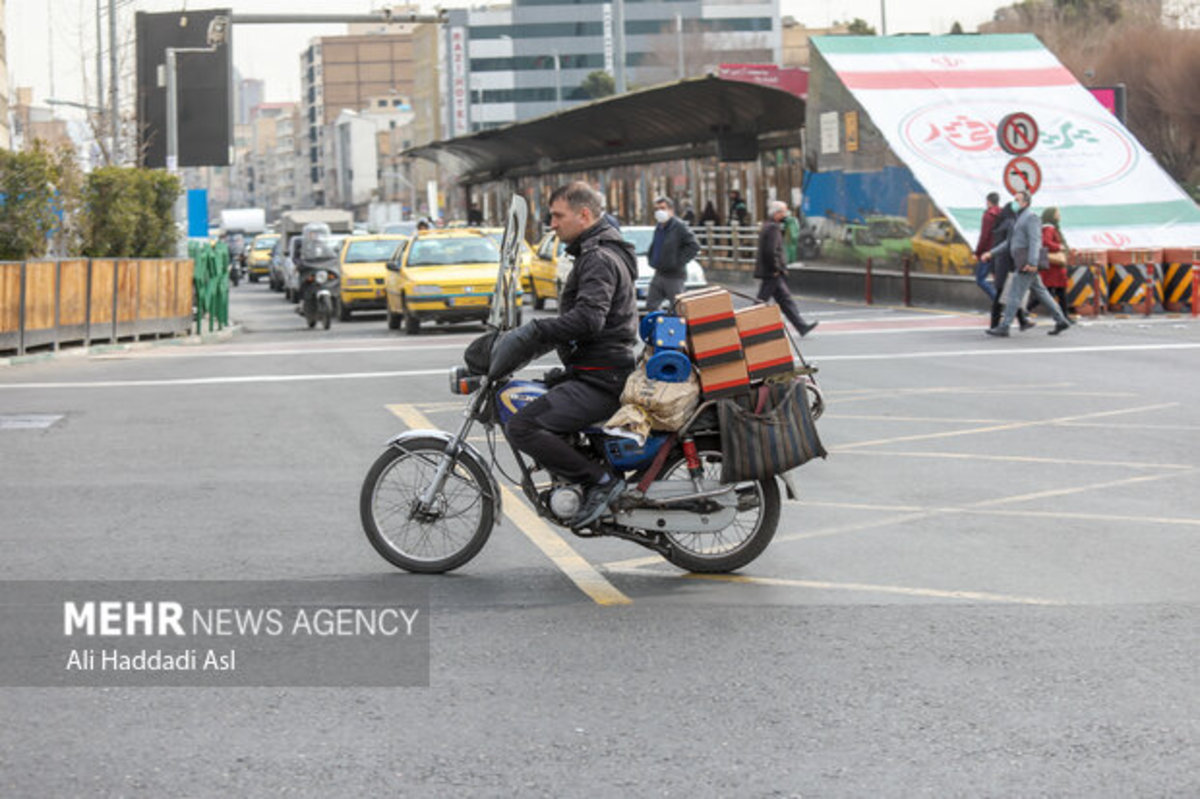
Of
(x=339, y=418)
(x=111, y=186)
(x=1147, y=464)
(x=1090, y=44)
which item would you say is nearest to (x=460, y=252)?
(x=111, y=186)

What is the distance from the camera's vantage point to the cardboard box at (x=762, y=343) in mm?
7855

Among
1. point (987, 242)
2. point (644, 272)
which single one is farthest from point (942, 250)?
point (644, 272)

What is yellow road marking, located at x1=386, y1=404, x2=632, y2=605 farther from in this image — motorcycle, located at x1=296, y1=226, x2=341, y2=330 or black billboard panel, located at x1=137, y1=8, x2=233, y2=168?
black billboard panel, located at x1=137, y1=8, x2=233, y2=168

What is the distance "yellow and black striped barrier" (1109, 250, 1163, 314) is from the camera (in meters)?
26.7

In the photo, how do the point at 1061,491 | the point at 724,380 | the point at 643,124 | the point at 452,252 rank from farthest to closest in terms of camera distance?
the point at 643,124 → the point at 452,252 → the point at 1061,491 → the point at 724,380

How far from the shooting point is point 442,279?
92.4 feet

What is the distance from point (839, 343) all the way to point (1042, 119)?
44.2 feet

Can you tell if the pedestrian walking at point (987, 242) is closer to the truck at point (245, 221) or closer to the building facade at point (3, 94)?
the building facade at point (3, 94)

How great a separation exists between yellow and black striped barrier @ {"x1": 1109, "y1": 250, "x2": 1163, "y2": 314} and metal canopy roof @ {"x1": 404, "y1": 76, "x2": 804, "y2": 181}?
1455cm

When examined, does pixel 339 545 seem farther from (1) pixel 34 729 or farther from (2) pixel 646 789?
(2) pixel 646 789

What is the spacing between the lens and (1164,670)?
6191mm

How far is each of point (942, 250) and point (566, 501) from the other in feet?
78.7

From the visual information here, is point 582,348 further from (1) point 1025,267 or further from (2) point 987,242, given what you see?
(2) point 987,242

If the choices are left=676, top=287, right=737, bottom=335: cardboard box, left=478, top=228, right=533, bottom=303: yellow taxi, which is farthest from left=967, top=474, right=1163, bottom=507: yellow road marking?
left=478, top=228, right=533, bottom=303: yellow taxi
